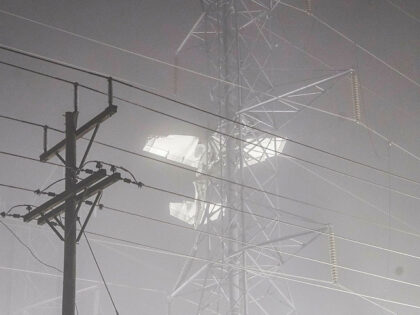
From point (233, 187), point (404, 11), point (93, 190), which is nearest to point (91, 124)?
point (93, 190)

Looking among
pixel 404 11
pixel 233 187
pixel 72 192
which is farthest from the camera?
pixel 404 11

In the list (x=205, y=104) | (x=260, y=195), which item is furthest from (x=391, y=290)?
(x=205, y=104)

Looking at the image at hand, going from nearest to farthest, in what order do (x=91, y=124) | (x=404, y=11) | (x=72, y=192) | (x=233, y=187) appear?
1. (x=72, y=192)
2. (x=91, y=124)
3. (x=233, y=187)
4. (x=404, y=11)

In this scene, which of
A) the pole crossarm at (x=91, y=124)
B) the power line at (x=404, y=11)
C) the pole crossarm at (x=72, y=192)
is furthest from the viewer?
the power line at (x=404, y=11)

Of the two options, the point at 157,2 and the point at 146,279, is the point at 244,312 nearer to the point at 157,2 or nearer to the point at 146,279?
the point at 146,279

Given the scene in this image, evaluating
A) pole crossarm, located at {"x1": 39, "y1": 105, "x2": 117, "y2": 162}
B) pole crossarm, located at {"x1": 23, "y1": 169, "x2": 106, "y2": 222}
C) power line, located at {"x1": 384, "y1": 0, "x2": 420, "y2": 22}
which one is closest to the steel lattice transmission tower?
pole crossarm, located at {"x1": 39, "y1": 105, "x2": 117, "y2": 162}

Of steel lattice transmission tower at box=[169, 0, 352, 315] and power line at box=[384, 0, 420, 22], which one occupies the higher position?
power line at box=[384, 0, 420, 22]

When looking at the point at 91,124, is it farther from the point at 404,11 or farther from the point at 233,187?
the point at 404,11

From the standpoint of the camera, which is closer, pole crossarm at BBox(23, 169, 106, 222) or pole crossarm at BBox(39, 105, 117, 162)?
pole crossarm at BBox(23, 169, 106, 222)

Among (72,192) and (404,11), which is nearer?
(72,192)

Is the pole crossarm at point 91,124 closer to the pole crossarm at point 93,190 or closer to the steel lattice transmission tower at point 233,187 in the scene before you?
the pole crossarm at point 93,190

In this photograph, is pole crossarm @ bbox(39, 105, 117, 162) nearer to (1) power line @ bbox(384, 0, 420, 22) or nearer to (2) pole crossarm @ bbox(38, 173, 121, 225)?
(2) pole crossarm @ bbox(38, 173, 121, 225)

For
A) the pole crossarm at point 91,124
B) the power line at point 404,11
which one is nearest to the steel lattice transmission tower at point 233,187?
the pole crossarm at point 91,124

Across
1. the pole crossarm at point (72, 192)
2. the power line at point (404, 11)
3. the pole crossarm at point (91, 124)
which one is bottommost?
the pole crossarm at point (72, 192)
